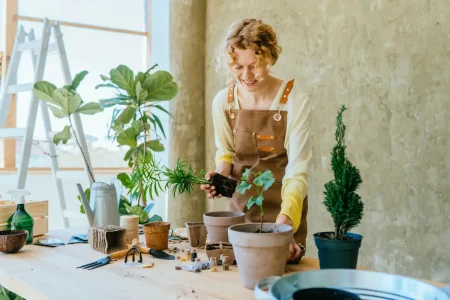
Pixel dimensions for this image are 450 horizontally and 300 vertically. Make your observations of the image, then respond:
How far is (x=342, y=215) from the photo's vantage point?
1329 millimetres

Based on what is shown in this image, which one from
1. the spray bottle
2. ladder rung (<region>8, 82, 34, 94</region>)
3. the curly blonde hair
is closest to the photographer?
the spray bottle

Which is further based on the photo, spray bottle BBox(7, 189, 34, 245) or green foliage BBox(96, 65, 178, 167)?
green foliage BBox(96, 65, 178, 167)

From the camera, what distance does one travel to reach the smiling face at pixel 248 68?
2010 mm

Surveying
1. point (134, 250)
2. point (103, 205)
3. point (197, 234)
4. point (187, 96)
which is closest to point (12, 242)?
point (103, 205)

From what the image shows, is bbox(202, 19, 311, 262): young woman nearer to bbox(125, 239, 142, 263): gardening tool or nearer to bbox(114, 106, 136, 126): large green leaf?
bbox(125, 239, 142, 263): gardening tool

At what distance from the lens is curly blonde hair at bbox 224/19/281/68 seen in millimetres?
1997

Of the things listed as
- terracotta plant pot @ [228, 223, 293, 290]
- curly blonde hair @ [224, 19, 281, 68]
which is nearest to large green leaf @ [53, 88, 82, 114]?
curly blonde hair @ [224, 19, 281, 68]

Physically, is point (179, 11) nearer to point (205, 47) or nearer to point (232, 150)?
point (205, 47)

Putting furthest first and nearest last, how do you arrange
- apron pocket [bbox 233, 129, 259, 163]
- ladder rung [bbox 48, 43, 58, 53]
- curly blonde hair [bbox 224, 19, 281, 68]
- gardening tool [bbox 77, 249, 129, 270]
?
ladder rung [bbox 48, 43, 58, 53] → apron pocket [bbox 233, 129, 259, 163] → curly blonde hair [bbox 224, 19, 281, 68] → gardening tool [bbox 77, 249, 129, 270]

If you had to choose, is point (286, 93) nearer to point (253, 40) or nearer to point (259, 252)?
point (253, 40)

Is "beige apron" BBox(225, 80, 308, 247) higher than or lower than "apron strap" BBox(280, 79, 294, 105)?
lower

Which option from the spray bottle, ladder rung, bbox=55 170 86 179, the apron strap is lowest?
the spray bottle

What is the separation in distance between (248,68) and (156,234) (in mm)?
840

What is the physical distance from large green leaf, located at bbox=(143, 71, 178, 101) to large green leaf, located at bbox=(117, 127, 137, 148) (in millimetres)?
329
